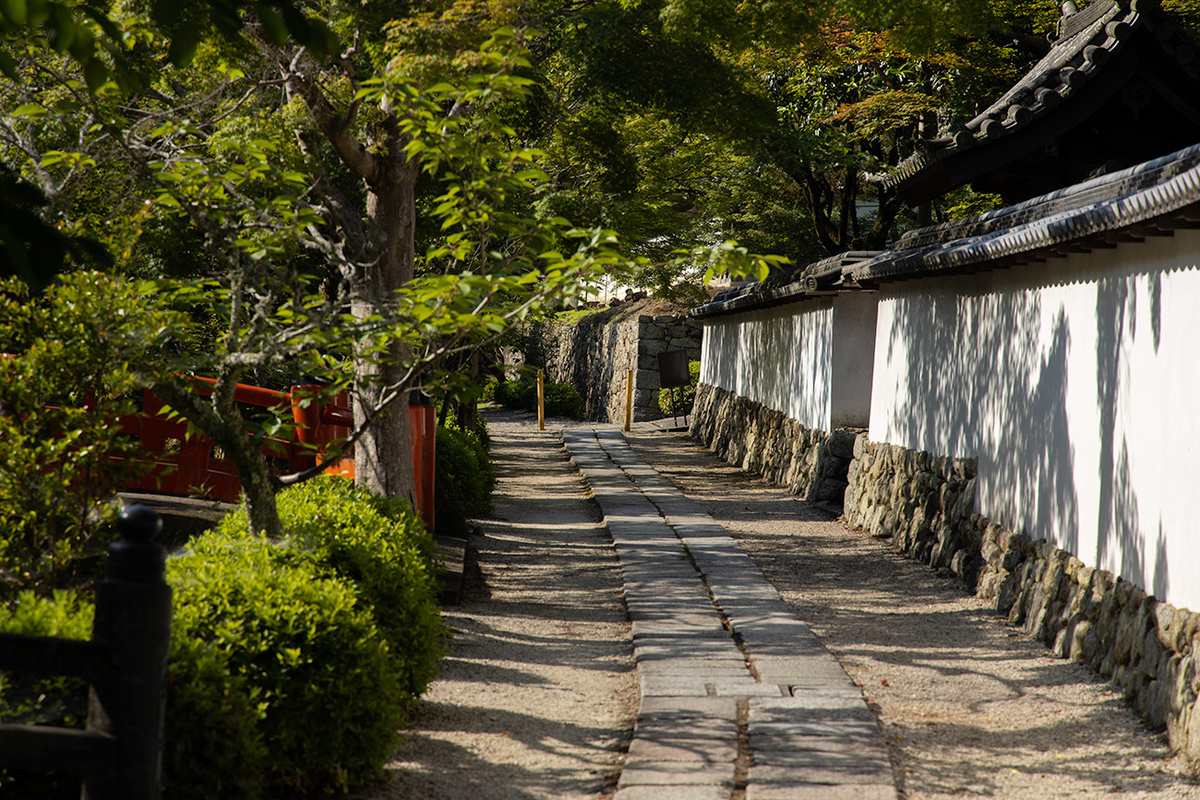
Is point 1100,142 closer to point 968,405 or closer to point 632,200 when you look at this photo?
point 968,405

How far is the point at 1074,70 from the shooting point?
7.95 m

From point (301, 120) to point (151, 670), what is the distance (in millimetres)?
5018

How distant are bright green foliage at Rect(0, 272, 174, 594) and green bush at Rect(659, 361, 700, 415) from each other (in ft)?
72.0

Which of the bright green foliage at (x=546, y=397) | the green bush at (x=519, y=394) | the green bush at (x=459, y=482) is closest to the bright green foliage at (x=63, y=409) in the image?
the green bush at (x=459, y=482)

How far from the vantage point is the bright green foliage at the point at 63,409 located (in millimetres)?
3725

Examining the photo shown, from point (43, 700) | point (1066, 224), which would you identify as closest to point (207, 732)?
point (43, 700)

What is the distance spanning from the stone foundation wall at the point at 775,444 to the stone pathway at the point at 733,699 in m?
4.04

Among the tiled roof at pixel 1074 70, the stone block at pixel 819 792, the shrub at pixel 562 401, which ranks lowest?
the stone block at pixel 819 792

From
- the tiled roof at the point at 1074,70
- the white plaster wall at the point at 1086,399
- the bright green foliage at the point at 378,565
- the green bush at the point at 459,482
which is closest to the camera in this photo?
the bright green foliage at the point at 378,565

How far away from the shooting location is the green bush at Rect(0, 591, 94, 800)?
114 inches

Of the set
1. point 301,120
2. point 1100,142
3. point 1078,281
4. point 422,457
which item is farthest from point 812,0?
point 422,457

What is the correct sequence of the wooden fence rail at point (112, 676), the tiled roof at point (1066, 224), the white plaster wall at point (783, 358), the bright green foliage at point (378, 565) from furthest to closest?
the white plaster wall at point (783, 358) < the tiled roof at point (1066, 224) < the bright green foliage at point (378, 565) < the wooden fence rail at point (112, 676)

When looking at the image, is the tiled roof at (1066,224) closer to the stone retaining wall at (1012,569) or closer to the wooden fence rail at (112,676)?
the stone retaining wall at (1012,569)

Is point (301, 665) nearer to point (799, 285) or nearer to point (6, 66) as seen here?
point (6, 66)
